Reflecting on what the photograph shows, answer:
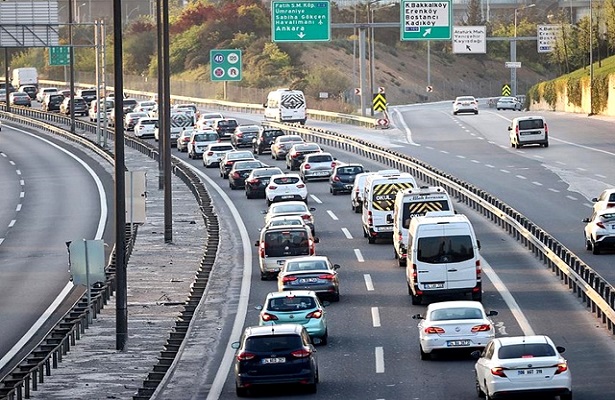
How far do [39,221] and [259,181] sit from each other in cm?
901

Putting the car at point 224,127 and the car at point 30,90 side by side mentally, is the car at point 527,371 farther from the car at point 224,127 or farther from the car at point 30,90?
the car at point 30,90

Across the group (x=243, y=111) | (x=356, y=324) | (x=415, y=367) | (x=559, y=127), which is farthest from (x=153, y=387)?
(x=243, y=111)

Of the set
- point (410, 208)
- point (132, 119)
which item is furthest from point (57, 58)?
point (410, 208)

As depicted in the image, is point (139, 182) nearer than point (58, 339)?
No

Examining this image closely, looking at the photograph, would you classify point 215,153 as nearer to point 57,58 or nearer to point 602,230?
point 602,230

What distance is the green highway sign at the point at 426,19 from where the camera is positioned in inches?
3533

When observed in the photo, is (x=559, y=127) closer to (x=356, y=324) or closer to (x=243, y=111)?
(x=243, y=111)

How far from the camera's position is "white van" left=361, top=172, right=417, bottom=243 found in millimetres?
47094

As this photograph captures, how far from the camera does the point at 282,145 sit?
78625mm

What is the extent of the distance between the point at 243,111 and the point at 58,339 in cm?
9018

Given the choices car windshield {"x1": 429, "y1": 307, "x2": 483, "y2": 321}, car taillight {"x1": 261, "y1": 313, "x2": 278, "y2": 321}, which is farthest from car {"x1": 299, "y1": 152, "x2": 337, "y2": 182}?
car windshield {"x1": 429, "y1": 307, "x2": 483, "y2": 321}

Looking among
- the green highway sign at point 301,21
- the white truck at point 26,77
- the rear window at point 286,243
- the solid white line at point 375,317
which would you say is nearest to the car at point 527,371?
the solid white line at point 375,317

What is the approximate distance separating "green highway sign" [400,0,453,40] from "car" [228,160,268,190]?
25174 mm

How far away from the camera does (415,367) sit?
2847 cm
